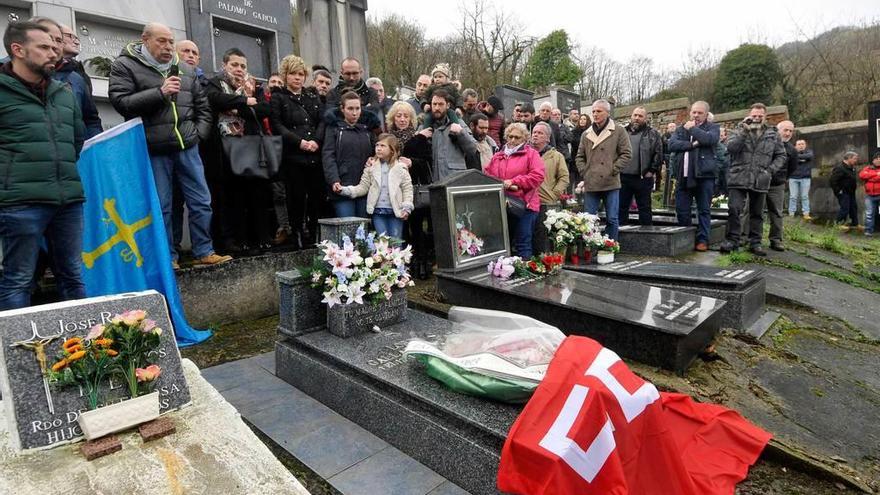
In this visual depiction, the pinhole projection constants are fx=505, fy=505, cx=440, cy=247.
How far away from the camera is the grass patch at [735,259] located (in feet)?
21.8

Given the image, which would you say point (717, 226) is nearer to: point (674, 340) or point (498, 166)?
point (498, 166)

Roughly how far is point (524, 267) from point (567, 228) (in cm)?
114

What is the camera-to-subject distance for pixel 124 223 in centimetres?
403

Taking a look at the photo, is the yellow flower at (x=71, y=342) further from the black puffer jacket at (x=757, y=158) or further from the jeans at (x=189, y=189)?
the black puffer jacket at (x=757, y=158)

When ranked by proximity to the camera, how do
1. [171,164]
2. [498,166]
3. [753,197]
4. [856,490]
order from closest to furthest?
→ [856,490], [171,164], [498,166], [753,197]

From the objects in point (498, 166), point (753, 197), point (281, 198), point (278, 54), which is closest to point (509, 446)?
point (498, 166)

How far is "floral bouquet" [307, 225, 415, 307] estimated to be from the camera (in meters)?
3.50

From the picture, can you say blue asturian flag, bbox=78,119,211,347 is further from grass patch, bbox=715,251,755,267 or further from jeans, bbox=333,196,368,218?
grass patch, bbox=715,251,755,267

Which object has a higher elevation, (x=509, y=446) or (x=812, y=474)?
(x=509, y=446)

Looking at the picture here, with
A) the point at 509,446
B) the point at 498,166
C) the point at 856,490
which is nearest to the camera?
the point at 509,446

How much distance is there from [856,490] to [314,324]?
10.5 feet

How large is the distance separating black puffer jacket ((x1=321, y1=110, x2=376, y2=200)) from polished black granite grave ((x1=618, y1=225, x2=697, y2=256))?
4113mm

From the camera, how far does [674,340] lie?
339cm

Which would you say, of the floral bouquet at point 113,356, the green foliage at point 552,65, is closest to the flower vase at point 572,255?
the floral bouquet at point 113,356
